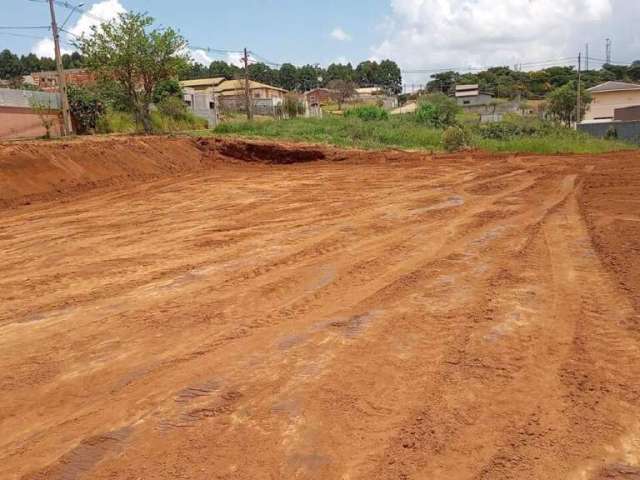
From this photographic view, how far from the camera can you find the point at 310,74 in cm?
11506

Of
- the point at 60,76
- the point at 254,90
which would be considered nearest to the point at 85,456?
the point at 60,76

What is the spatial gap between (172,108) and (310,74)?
8436 centimetres

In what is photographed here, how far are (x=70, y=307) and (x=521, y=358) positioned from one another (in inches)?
164

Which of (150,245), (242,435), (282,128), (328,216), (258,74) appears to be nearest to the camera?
(242,435)

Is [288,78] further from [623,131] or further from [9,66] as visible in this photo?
[623,131]

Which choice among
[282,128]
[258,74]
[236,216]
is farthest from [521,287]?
[258,74]

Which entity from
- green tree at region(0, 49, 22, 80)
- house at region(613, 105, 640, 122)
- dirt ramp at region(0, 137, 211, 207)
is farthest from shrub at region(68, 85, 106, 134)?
green tree at region(0, 49, 22, 80)

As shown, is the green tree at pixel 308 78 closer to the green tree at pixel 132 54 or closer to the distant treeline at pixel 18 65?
the distant treeline at pixel 18 65

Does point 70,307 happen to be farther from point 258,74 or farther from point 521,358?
point 258,74

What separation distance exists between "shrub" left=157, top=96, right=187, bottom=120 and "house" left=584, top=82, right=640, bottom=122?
143 feet

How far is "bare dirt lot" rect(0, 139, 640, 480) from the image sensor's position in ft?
9.82

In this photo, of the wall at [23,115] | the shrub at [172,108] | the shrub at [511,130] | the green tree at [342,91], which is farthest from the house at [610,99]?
Answer: the wall at [23,115]

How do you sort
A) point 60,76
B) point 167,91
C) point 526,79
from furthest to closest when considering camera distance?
point 526,79 → point 167,91 → point 60,76

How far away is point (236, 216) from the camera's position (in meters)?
10.2
